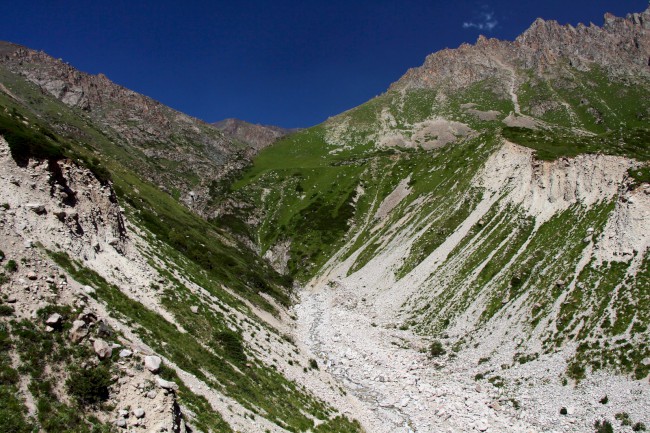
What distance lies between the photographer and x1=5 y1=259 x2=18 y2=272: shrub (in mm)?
19048

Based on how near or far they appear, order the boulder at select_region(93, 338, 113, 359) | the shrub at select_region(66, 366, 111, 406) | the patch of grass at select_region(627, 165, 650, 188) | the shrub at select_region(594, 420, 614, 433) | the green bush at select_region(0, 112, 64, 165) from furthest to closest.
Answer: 1. the patch of grass at select_region(627, 165, 650, 188)
2. the green bush at select_region(0, 112, 64, 165)
3. the shrub at select_region(594, 420, 614, 433)
4. the boulder at select_region(93, 338, 113, 359)
5. the shrub at select_region(66, 366, 111, 406)

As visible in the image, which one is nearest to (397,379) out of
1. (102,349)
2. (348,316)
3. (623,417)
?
(623,417)

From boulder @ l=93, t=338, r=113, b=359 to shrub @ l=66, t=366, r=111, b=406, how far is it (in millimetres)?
773

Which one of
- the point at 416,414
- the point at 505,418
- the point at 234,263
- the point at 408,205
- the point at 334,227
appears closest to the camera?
the point at 505,418

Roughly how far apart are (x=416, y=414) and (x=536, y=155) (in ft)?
186

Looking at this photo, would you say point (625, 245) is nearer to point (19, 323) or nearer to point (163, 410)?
point (163, 410)

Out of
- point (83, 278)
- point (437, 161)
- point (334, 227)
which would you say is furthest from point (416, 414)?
point (437, 161)

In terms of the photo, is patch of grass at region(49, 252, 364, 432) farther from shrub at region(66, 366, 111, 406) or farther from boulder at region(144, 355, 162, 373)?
shrub at region(66, 366, 111, 406)

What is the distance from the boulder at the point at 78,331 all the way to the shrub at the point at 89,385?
1.70 m

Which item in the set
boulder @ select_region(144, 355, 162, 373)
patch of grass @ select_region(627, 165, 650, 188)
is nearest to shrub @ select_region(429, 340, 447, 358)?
patch of grass @ select_region(627, 165, 650, 188)

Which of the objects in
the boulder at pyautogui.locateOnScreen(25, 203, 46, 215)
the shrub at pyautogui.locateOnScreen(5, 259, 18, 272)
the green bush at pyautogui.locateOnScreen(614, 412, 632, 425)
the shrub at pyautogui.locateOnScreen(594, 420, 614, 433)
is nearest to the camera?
the shrub at pyautogui.locateOnScreen(5, 259, 18, 272)

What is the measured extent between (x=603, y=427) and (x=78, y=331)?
107 ft

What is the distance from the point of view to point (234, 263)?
70.6 m

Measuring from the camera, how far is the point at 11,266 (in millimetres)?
19250
